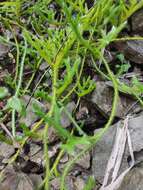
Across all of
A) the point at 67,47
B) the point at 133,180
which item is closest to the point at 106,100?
the point at 67,47

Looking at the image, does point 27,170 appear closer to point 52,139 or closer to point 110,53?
point 52,139

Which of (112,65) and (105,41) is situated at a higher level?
(105,41)

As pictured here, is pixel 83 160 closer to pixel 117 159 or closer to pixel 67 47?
pixel 117 159

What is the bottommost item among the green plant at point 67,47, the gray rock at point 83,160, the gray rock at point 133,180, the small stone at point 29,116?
the gray rock at point 133,180

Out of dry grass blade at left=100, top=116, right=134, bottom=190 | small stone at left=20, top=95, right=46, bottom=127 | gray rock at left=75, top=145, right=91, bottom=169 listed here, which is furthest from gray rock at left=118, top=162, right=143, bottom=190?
small stone at left=20, top=95, right=46, bottom=127

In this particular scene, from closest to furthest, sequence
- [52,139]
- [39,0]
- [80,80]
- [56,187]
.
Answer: [56,187] → [52,139] → [80,80] → [39,0]

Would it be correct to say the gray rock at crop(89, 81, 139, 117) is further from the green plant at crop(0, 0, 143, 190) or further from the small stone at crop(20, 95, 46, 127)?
the small stone at crop(20, 95, 46, 127)

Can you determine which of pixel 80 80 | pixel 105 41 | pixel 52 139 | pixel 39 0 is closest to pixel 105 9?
pixel 105 41

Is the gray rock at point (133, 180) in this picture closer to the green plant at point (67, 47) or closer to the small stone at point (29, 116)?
the green plant at point (67, 47)

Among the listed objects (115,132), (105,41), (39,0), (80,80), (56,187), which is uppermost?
(39,0)

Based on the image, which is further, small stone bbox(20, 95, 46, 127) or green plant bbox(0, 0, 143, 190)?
small stone bbox(20, 95, 46, 127)

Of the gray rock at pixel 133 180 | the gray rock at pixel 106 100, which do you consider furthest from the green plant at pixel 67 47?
the gray rock at pixel 133 180
